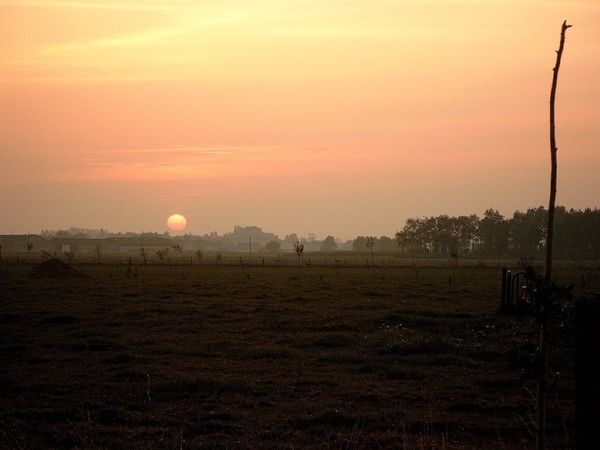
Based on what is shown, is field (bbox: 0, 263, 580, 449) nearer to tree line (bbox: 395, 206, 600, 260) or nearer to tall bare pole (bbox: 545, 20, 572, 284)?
tall bare pole (bbox: 545, 20, 572, 284)

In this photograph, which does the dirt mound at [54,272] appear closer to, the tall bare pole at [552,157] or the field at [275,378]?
the field at [275,378]

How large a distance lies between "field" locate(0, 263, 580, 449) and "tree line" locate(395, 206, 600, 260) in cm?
9635

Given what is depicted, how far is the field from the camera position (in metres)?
9.64

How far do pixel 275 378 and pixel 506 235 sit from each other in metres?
153

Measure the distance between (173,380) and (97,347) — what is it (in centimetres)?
540

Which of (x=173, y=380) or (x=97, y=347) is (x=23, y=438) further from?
(x=97, y=347)

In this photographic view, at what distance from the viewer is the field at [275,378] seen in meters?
9.64

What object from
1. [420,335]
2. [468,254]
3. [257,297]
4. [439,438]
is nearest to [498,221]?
[468,254]

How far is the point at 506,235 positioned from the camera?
15750cm

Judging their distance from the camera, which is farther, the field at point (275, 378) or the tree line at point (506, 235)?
the tree line at point (506, 235)

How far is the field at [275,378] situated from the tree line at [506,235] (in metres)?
96.3

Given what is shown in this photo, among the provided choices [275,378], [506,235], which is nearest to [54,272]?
[275,378]

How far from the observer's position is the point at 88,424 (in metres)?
10.2

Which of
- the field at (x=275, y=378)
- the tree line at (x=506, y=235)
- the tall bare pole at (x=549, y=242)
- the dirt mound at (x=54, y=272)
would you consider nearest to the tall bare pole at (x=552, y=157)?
the tall bare pole at (x=549, y=242)
